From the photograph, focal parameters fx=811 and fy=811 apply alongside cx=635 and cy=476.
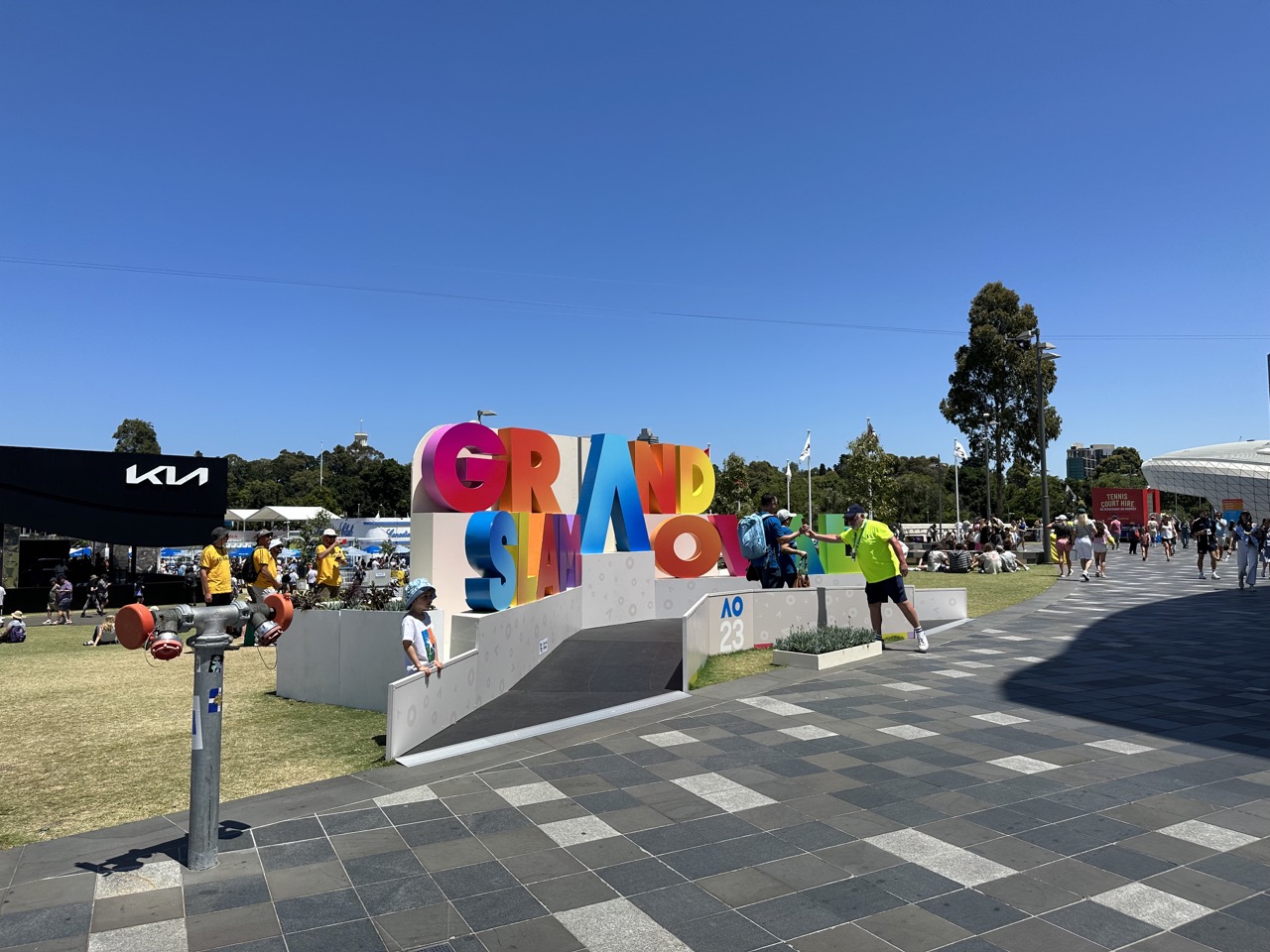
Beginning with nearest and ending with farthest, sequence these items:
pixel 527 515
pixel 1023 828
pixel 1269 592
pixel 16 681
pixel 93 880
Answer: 1. pixel 93 880
2. pixel 1023 828
3. pixel 16 681
4. pixel 527 515
5. pixel 1269 592

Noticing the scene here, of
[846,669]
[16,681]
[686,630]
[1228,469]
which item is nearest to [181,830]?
[686,630]

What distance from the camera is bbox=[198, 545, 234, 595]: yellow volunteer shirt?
37.3 ft

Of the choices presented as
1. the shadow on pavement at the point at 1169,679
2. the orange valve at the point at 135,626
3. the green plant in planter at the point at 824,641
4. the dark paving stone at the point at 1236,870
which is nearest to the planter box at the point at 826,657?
the green plant in planter at the point at 824,641

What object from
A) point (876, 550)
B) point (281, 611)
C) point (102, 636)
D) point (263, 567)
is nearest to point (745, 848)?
point (281, 611)

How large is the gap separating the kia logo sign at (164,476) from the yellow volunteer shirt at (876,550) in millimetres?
22677

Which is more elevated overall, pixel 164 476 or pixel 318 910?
pixel 164 476

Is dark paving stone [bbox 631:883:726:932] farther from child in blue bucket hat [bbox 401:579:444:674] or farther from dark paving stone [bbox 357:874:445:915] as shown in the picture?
child in blue bucket hat [bbox 401:579:444:674]

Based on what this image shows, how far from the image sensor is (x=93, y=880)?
4.28 meters

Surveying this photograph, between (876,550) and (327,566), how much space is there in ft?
26.8

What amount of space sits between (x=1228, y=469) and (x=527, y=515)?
76076 millimetres

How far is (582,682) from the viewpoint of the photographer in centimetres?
966

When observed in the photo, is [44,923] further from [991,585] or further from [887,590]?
[991,585]

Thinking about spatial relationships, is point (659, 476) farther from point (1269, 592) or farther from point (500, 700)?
point (1269, 592)

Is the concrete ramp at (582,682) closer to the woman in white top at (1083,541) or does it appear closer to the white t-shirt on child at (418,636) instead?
the white t-shirt on child at (418,636)
